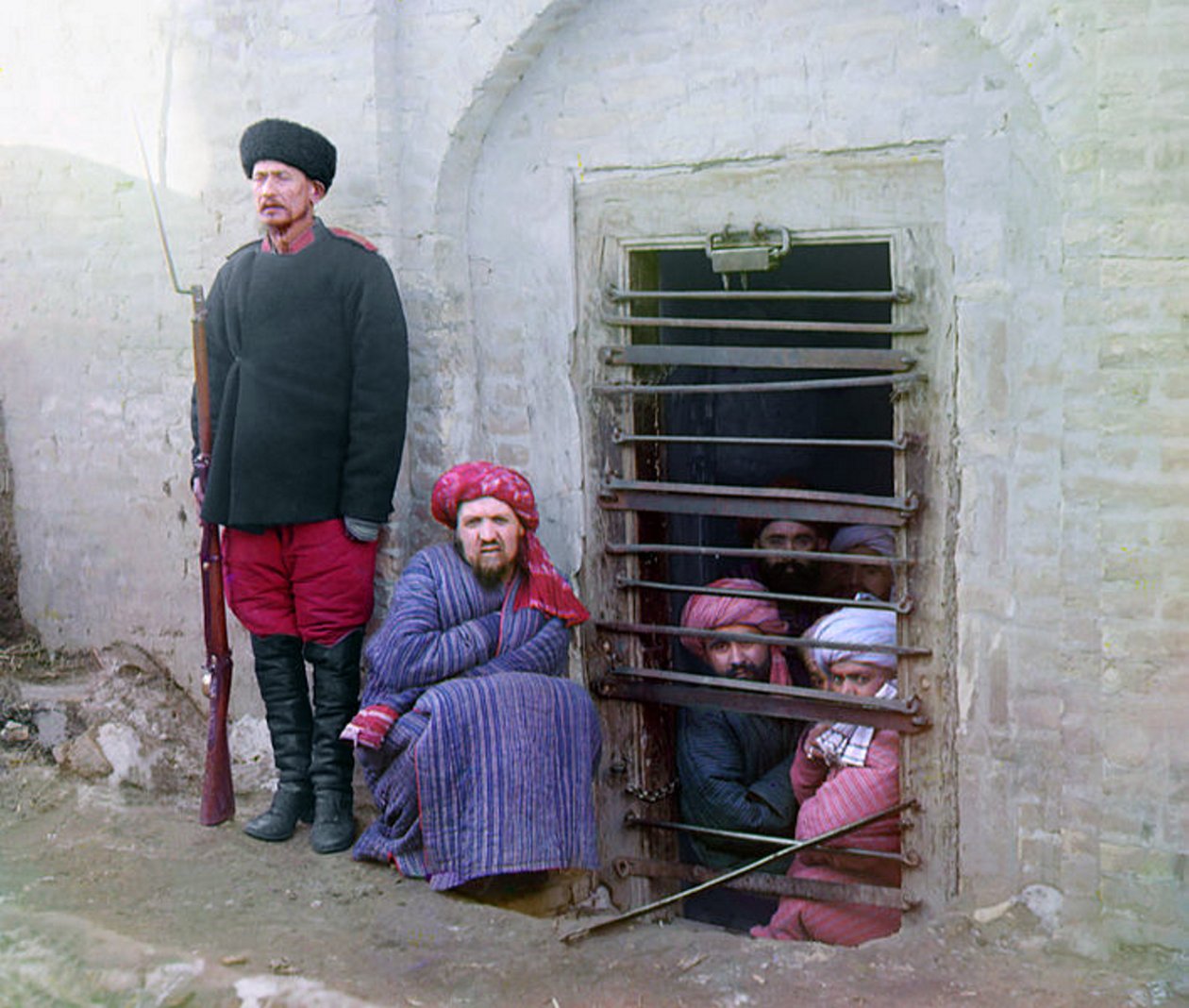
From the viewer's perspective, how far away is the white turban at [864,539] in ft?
19.9

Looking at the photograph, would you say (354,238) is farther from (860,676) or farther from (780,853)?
(780,853)

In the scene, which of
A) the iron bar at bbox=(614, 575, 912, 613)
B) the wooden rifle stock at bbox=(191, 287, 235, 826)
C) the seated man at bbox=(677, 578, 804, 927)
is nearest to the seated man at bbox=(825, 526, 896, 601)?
the seated man at bbox=(677, 578, 804, 927)

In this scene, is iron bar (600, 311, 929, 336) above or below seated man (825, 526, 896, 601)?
above

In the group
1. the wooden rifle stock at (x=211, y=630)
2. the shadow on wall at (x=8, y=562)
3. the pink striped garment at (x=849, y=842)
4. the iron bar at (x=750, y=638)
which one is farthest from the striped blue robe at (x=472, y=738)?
the shadow on wall at (x=8, y=562)

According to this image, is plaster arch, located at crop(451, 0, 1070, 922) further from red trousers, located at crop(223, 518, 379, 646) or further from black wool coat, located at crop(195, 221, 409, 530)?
red trousers, located at crop(223, 518, 379, 646)

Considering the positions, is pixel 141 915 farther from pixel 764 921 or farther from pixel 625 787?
pixel 764 921

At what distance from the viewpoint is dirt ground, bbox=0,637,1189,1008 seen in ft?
13.9

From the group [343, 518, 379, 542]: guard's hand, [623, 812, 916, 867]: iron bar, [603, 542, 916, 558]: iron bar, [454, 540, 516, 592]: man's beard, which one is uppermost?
[343, 518, 379, 542]: guard's hand

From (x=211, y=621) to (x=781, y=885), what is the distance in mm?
2092

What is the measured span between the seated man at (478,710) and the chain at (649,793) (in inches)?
17.3

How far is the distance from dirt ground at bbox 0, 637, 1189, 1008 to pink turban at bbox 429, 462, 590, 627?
96 cm

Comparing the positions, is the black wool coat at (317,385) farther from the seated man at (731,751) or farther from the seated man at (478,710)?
the seated man at (731,751)

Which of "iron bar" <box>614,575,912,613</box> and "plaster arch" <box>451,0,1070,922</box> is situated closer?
"plaster arch" <box>451,0,1070,922</box>

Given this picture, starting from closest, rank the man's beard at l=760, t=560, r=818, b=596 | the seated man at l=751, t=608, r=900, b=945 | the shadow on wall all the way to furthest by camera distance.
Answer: the seated man at l=751, t=608, r=900, b=945
the man's beard at l=760, t=560, r=818, b=596
the shadow on wall
